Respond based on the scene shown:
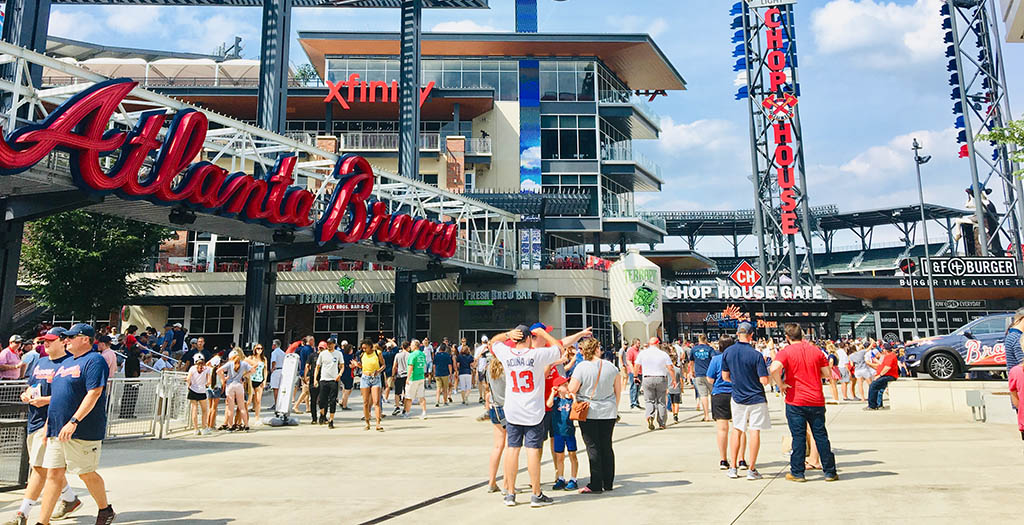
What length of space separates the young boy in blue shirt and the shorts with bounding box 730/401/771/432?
6.46 ft

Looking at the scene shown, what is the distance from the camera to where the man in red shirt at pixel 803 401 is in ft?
24.7

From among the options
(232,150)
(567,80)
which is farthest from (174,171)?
(567,80)

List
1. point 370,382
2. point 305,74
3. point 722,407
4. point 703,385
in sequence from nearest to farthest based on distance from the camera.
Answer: point 722,407 < point 370,382 < point 703,385 < point 305,74

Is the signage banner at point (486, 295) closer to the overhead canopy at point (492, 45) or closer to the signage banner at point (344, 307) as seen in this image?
the signage banner at point (344, 307)

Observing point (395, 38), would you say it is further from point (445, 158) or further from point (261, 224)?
point (261, 224)

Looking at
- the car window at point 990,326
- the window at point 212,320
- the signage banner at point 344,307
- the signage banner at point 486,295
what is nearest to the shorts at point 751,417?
the car window at point 990,326

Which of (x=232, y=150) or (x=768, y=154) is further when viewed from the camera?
(x=768, y=154)

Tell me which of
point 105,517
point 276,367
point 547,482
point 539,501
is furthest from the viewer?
point 276,367

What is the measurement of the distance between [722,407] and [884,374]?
378 inches

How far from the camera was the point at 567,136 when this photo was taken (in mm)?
48781

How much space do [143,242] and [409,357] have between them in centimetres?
1755

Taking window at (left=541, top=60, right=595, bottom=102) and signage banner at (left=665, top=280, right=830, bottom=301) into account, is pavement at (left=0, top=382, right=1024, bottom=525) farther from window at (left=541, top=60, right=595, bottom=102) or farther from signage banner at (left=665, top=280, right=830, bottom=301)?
window at (left=541, top=60, right=595, bottom=102)

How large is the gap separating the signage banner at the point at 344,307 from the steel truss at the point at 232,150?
5.99m

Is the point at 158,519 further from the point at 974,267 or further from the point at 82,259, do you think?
the point at 974,267
